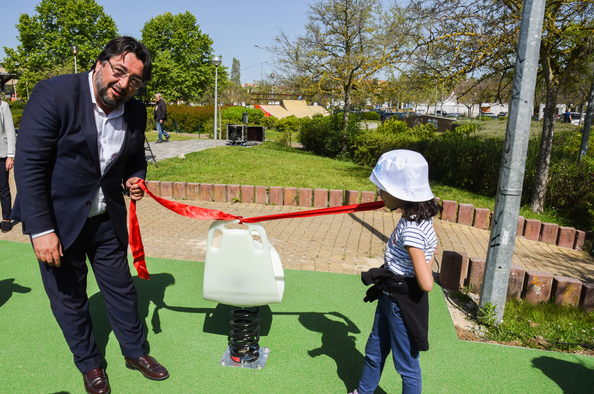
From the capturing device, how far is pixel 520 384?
2754 mm

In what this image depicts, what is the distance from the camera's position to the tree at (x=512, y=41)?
679 cm

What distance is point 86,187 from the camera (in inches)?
95.6

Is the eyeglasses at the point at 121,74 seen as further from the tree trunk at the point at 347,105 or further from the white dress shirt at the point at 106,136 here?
the tree trunk at the point at 347,105

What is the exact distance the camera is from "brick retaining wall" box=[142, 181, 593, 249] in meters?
6.10

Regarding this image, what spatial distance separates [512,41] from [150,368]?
23.1ft

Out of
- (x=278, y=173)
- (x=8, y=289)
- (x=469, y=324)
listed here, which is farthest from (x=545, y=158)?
(x=8, y=289)

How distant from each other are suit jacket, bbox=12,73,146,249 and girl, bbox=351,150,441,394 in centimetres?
155

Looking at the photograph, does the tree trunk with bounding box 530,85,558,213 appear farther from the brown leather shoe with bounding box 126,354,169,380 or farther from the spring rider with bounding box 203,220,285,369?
the brown leather shoe with bounding box 126,354,169,380

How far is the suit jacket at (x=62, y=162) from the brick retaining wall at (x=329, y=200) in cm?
479

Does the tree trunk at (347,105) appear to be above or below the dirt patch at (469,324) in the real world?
above

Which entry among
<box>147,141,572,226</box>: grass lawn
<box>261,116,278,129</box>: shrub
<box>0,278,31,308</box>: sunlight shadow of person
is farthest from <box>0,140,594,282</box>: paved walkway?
<box>261,116,278,129</box>: shrub

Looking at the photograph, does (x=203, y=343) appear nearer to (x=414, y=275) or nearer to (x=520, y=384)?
(x=414, y=275)

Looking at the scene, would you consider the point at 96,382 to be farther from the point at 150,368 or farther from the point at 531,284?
the point at 531,284

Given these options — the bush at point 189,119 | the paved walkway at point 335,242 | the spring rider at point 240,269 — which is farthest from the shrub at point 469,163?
the bush at point 189,119
